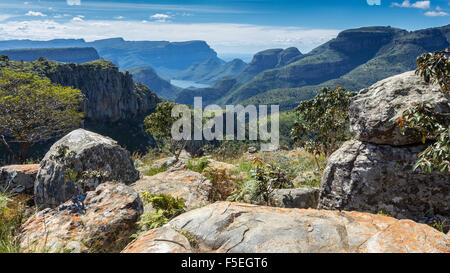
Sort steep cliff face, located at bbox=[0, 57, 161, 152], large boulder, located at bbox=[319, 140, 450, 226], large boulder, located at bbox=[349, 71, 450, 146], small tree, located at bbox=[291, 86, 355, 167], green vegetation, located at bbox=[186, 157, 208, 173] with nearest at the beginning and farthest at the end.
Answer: large boulder, located at bbox=[319, 140, 450, 226], large boulder, located at bbox=[349, 71, 450, 146], green vegetation, located at bbox=[186, 157, 208, 173], small tree, located at bbox=[291, 86, 355, 167], steep cliff face, located at bbox=[0, 57, 161, 152]

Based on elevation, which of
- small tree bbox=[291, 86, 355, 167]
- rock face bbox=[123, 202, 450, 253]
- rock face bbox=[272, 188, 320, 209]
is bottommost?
rock face bbox=[272, 188, 320, 209]

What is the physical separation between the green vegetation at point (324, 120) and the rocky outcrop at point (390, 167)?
168 inches

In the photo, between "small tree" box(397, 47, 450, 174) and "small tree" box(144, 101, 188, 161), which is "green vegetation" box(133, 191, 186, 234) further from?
"small tree" box(144, 101, 188, 161)

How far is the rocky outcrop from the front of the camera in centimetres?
510

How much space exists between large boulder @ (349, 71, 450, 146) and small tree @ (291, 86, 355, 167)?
13.4ft

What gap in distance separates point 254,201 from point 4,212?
20.0 feet

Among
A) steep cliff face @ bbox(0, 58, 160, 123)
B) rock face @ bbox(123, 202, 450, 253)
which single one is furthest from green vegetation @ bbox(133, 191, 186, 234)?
steep cliff face @ bbox(0, 58, 160, 123)

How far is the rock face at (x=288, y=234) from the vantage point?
10.7 ft

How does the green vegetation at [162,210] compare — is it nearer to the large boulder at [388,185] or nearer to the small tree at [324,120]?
the large boulder at [388,185]

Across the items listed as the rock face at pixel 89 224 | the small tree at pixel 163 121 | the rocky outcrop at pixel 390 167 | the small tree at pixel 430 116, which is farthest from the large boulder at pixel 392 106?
the small tree at pixel 163 121

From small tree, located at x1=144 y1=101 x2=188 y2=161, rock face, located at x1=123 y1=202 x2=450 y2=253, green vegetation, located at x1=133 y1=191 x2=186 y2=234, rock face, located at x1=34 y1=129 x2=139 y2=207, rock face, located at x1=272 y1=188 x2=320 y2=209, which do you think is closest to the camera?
rock face, located at x1=123 y1=202 x2=450 y2=253

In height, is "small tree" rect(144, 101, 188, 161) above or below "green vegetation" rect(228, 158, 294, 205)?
above
